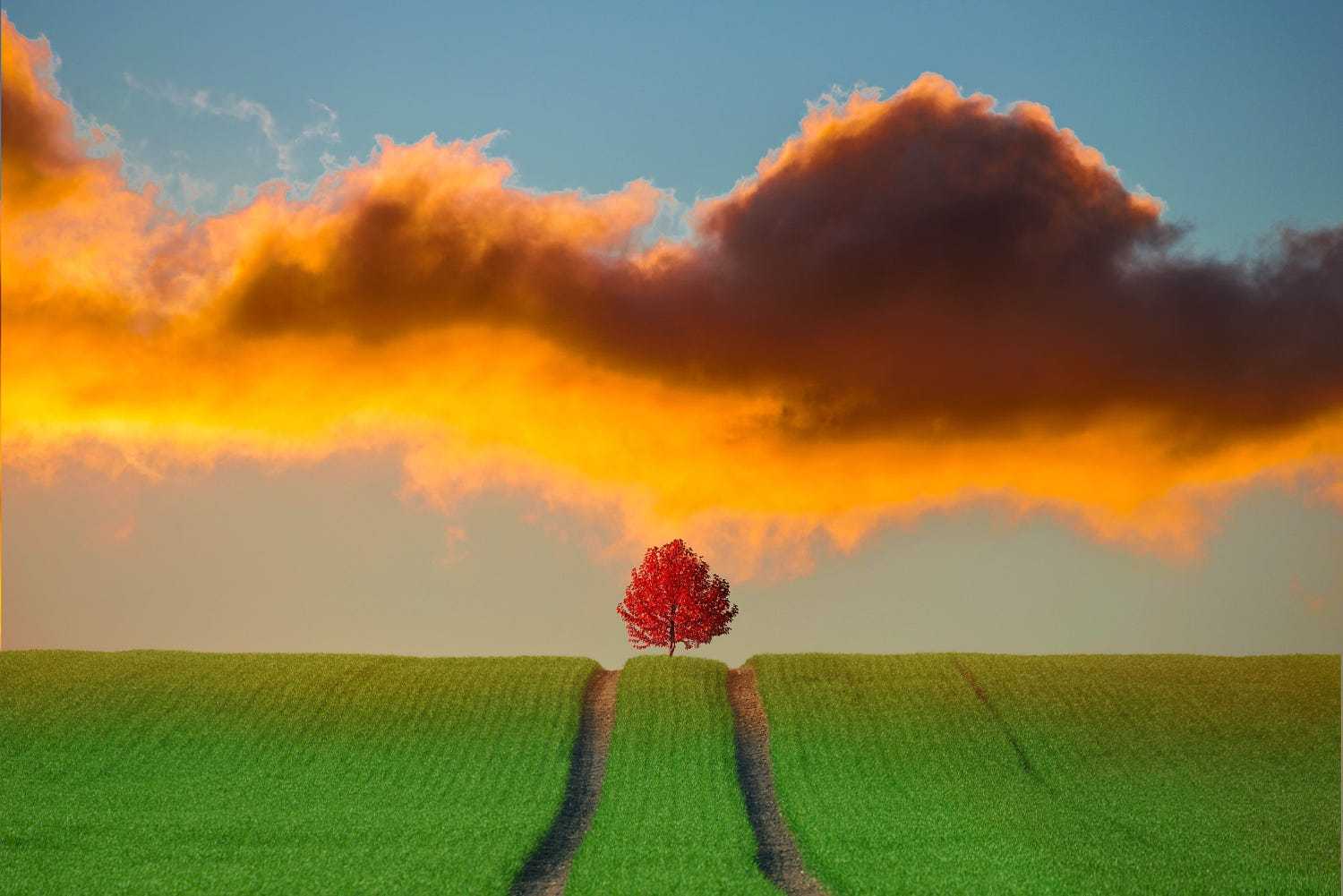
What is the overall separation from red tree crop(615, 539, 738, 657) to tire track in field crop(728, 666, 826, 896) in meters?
14.6

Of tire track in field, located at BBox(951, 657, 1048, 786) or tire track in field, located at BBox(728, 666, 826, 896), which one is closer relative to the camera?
tire track in field, located at BBox(728, 666, 826, 896)

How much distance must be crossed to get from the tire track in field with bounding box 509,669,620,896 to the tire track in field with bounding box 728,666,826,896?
4996 mm

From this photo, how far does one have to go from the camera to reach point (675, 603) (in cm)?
7325

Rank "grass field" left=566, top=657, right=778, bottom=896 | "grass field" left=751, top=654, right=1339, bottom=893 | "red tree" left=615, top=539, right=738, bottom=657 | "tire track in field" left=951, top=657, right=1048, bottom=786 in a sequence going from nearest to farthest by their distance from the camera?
1. "grass field" left=566, top=657, right=778, bottom=896
2. "grass field" left=751, top=654, right=1339, bottom=893
3. "tire track in field" left=951, top=657, right=1048, bottom=786
4. "red tree" left=615, top=539, right=738, bottom=657

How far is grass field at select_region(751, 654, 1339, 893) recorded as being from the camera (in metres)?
33.9

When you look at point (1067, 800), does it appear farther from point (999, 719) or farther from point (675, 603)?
point (675, 603)

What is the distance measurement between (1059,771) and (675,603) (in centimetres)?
3174

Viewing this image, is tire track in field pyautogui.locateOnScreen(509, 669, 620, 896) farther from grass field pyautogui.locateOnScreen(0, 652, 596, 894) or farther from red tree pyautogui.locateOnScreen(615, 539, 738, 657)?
red tree pyautogui.locateOnScreen(615, 539, 738, 657)

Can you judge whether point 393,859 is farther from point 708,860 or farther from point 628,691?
point 628,691

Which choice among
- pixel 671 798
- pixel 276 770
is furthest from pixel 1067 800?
pixel 276 770

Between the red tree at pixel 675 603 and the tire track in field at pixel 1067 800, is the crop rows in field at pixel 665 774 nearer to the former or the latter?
the tire track in field at pixel 1067 800

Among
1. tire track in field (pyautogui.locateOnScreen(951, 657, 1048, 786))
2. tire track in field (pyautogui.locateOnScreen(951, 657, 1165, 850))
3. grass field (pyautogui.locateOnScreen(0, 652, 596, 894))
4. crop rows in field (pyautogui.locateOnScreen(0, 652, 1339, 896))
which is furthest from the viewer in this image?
tire track in field (pyautogui.locateOnScreen(951, 657, 1048, 786))

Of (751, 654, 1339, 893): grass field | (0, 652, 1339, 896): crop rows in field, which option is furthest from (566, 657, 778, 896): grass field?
(751, 654, 1339, 893): grass field

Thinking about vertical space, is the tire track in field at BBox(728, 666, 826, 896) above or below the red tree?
below
